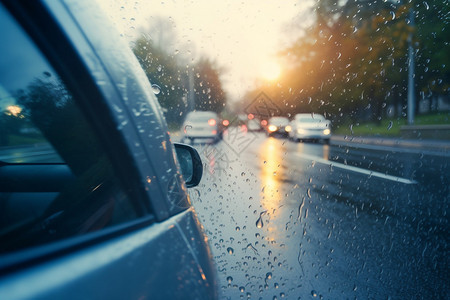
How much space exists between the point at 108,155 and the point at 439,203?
623cm

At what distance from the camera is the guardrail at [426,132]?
1492 centimetres

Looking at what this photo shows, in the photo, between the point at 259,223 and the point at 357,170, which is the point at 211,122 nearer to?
the point at 357,170

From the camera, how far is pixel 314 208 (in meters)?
5.86

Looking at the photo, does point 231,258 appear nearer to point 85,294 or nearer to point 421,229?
point 421,229

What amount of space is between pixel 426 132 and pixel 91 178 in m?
16.9

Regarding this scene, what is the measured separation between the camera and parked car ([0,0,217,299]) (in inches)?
34.8

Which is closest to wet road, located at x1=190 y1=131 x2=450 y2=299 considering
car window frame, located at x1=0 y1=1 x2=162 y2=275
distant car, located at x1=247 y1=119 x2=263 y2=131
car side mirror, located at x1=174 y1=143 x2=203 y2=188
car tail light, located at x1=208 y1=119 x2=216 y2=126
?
car side mirror, located at x1=174 y1=143 x2=203 y2=188

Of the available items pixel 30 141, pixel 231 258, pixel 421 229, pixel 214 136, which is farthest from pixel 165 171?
pixel 214 136

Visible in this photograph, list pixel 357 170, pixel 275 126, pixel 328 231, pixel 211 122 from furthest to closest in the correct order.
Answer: pixel 211 122 → pixel 275 126 → pixel 357 170 → pixel 328 231

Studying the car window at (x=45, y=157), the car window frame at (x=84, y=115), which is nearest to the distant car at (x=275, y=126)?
the car window at (x=45, y=157)

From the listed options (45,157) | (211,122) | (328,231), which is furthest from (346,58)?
(45,157)

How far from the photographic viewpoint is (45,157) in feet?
6.07

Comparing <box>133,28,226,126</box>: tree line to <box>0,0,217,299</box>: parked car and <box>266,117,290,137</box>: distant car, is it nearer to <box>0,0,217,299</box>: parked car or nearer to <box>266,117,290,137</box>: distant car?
<box>266,117,290,137</box>: distant car

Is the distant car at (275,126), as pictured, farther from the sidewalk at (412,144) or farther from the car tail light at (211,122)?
the sidewalk at (412,144)
